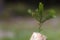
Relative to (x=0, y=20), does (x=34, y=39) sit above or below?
below

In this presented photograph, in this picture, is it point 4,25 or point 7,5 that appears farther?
point 7,5

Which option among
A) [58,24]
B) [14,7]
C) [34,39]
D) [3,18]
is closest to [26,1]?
[14,7]

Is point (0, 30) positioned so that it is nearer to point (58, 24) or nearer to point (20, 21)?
point (20, 21)

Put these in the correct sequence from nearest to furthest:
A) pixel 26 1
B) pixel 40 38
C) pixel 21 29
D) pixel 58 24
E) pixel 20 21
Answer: pixel 40 38, pixel 21 29, pixel 58 24, pixel 20 21, pixel 26 1

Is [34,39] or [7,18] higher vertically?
[7,18]

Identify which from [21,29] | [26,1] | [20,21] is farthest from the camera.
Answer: [26,1]

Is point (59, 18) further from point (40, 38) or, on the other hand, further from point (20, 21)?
point (40, 38)

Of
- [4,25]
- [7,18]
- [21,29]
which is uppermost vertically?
[7,18]

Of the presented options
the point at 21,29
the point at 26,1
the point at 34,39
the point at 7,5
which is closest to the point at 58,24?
the point at 21,29

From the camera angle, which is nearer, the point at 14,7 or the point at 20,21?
the point at 20,21
